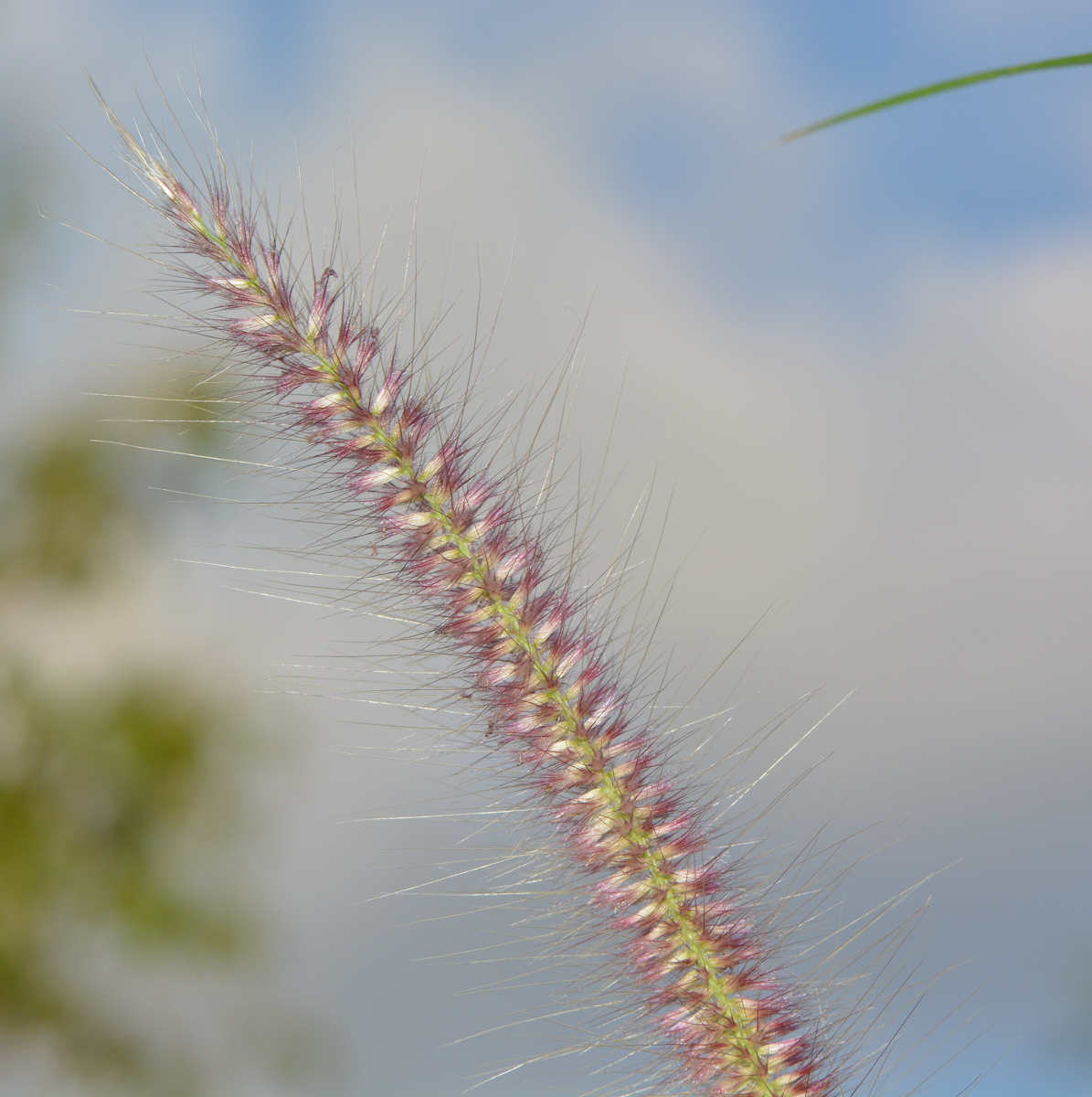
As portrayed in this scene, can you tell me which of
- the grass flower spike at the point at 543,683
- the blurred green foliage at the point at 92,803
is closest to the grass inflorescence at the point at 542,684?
the grass flower spike at the point at 543,683

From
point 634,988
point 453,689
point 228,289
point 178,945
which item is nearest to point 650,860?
point 634,988

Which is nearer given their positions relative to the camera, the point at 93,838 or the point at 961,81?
the point at 961,81

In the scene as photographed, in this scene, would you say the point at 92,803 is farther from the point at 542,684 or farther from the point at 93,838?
the point at 542,684

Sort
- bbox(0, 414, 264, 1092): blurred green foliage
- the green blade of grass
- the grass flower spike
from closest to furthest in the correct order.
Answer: the green blade of grass, the grass flower spike, bbox(0, 414, 264, 1092): blurred green foliage

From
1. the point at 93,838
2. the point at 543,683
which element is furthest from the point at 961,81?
the point at 93,838

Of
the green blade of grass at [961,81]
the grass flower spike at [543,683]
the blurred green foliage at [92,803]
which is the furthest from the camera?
the blurred green foliage at [92,803]

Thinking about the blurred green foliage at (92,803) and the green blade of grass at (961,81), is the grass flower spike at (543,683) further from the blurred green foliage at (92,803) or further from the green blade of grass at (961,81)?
the blurred green foliage at (92,803)

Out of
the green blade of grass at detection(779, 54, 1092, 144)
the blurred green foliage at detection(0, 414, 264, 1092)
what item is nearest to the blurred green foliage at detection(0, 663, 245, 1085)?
the blurred green foliage at detection(0, 414, 264, 1092)

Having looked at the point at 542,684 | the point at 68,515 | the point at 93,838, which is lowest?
the point at 93,838

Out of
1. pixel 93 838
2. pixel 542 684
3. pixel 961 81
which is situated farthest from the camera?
pixel 93 838

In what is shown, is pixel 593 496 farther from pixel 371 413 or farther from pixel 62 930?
pixel 62 930

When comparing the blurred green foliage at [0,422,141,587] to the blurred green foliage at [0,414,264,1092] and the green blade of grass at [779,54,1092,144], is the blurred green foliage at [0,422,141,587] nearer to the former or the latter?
the blurred green foliage at [0,414,264,1092]
